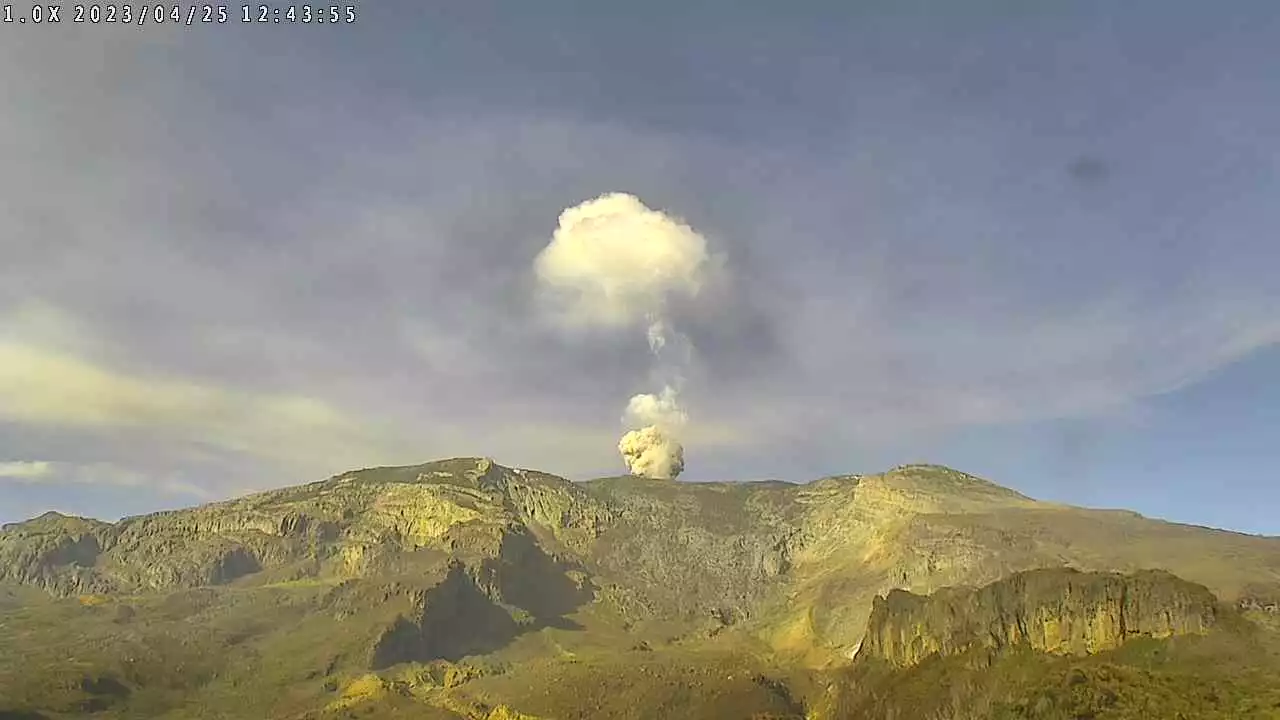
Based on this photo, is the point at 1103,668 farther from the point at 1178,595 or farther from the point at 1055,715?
the point at 1178,595

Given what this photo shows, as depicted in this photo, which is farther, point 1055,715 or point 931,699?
point 931,699

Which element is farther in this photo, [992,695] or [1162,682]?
[992,695]

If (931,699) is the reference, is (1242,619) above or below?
above

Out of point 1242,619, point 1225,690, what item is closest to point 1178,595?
point 1242,619

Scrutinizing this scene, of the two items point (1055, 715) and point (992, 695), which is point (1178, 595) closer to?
point (992, 695)

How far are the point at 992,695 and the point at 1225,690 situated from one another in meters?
38.9

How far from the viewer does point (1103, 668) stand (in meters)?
147

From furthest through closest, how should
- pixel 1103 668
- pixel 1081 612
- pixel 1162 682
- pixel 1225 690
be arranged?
pixel 1081 612 < pixel 1103 668 < pixel 1162 682 < pixel 1225 690

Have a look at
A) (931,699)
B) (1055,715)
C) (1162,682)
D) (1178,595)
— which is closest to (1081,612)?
(1178,595)

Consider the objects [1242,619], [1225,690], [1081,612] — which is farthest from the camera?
[1081,612]

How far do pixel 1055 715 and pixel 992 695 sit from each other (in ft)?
90.8

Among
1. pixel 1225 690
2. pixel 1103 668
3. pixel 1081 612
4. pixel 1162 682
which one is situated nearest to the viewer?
pixel 1225 690

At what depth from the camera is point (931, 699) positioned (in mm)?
179125

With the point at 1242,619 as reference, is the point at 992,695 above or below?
below
